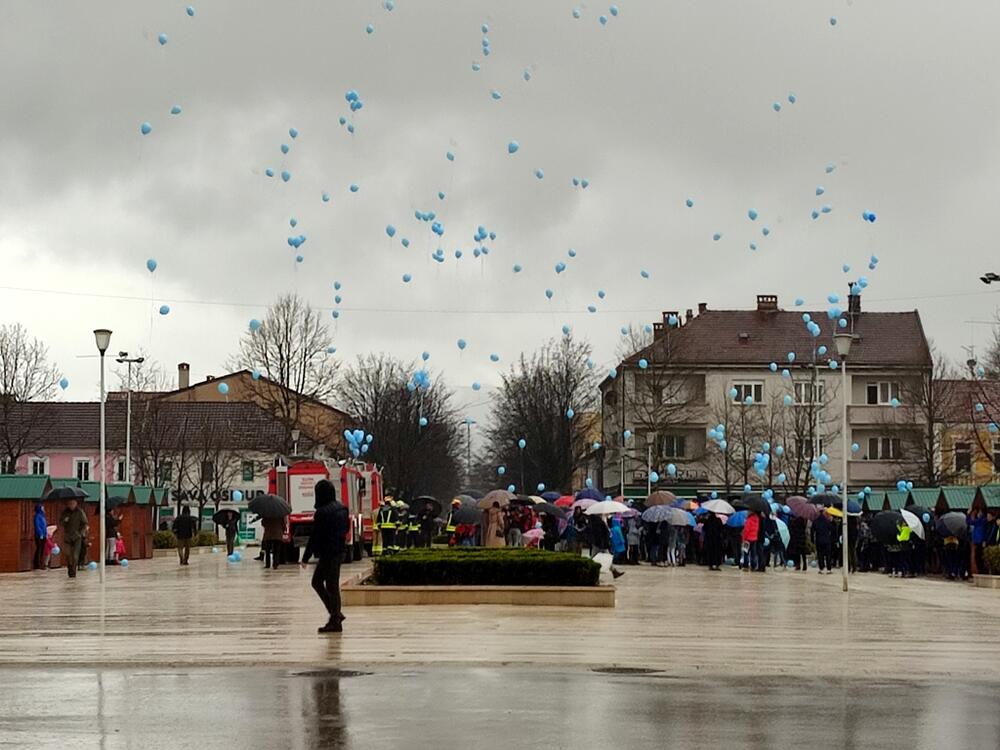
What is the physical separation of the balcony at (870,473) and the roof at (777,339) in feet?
19.5

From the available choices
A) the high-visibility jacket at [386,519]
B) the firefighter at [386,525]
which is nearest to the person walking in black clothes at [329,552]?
the firefighter at [386,525]

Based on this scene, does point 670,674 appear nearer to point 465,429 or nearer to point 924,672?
point 924,672

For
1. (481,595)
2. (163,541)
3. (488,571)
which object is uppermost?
(488,571)

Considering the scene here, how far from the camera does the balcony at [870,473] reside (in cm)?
8938

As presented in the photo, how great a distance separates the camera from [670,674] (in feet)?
50.5

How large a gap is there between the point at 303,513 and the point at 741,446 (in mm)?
42954

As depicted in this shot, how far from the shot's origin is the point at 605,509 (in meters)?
44.9

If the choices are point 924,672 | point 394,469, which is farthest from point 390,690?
point 394,469

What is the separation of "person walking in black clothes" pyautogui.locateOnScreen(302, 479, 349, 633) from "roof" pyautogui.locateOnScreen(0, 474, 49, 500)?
21779mm

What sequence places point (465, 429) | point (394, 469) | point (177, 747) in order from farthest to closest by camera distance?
point (465, 429) → point (394, 469) → point (177, 747)

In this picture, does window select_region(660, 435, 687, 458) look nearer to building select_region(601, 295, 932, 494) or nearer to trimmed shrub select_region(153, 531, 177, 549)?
building select_region(601, 295, 932, 494)

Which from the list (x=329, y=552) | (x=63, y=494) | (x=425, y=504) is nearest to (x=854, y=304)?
(x=425, y=504)

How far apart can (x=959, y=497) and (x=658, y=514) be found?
27.8 feet

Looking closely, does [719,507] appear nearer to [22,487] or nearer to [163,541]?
[22,487]
